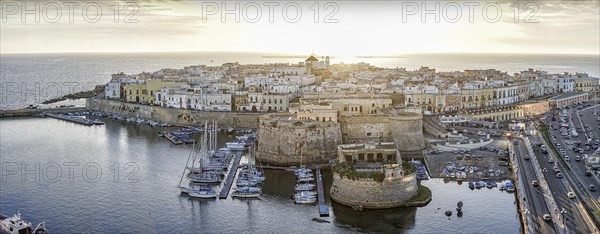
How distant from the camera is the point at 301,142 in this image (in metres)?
28.5

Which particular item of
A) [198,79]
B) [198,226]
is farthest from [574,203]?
[198,79]

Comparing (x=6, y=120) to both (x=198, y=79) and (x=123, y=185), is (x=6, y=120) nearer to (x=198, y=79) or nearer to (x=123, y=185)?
(x=198, y=79)

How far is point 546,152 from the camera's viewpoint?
28188 mm

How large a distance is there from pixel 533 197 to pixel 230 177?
1162cm

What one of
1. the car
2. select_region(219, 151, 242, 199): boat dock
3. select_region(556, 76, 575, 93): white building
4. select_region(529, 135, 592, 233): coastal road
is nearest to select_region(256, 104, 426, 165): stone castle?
select_region(219, 151, 242, 199): boat dock

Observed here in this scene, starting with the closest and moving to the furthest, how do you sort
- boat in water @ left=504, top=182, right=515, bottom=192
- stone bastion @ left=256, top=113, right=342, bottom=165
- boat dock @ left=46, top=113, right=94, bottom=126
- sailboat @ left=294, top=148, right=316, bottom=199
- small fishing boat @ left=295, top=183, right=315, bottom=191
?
sailboat @ left=294, top=148, right=316, bottom=199, boat in water @ left=504, top=182, right=515, bottom=192, small fishing boat @ left=295, top=183, right=315, bottom=191, stone bastion @ left=256, top=113, right=342, bottom=165, boat dock @ left=46, top=113, right=94, bottom=126

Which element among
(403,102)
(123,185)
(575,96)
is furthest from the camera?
(575,96)

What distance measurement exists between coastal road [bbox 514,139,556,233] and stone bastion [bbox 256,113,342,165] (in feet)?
27.0

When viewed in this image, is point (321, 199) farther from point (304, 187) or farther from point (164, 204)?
point (164, 204)

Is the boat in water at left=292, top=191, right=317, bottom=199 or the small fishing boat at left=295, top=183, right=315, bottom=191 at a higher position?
the small fishing boat at left=295, top=183, right=315, bottom=191

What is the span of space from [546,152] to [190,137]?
18823 millimetres

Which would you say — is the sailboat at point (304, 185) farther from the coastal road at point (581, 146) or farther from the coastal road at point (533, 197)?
the coastal road at point (581, 146)

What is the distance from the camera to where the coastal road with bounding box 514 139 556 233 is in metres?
17.9

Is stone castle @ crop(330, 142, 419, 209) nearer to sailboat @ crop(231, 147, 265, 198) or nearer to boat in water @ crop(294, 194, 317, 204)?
boat in water @ crop(294, 194, 317, 204)
